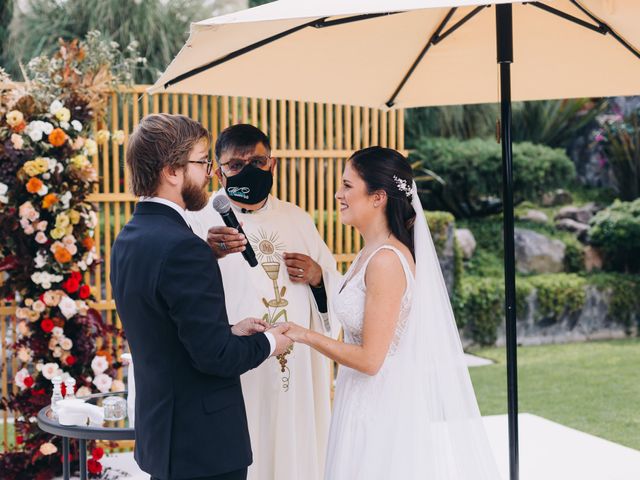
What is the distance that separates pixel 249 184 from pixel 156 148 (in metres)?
1.00

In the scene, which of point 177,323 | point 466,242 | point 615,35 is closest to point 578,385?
point 466,242

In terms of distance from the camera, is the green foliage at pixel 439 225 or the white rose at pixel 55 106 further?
the green foliage at pixel 439 225

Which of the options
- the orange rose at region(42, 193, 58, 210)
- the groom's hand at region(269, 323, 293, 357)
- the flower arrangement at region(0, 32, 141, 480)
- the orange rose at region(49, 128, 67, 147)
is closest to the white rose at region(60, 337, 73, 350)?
the flower arrangement at region(0, 32, 141, 480)

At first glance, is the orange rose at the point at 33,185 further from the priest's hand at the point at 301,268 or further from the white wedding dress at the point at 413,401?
the white wedding dress at the point at 413,401

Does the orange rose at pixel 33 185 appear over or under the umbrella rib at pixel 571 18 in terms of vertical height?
under

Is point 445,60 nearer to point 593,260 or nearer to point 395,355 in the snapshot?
point 395,355

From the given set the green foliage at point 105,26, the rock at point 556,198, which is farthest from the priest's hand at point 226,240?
the rock at point 556,198

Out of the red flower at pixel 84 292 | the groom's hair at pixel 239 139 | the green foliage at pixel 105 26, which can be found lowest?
the red flower at pixel 84 292

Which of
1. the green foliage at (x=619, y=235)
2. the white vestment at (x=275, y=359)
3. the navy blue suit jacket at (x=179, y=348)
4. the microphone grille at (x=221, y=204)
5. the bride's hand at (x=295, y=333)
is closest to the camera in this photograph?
the navy blue suit jacket at (x=179, y=348)

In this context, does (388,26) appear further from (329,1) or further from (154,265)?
(154,265)

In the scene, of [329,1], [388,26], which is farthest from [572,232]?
[329,1]

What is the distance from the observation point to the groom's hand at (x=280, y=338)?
2.80 meters

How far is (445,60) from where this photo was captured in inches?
164

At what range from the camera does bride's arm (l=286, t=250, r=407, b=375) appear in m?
2.98
